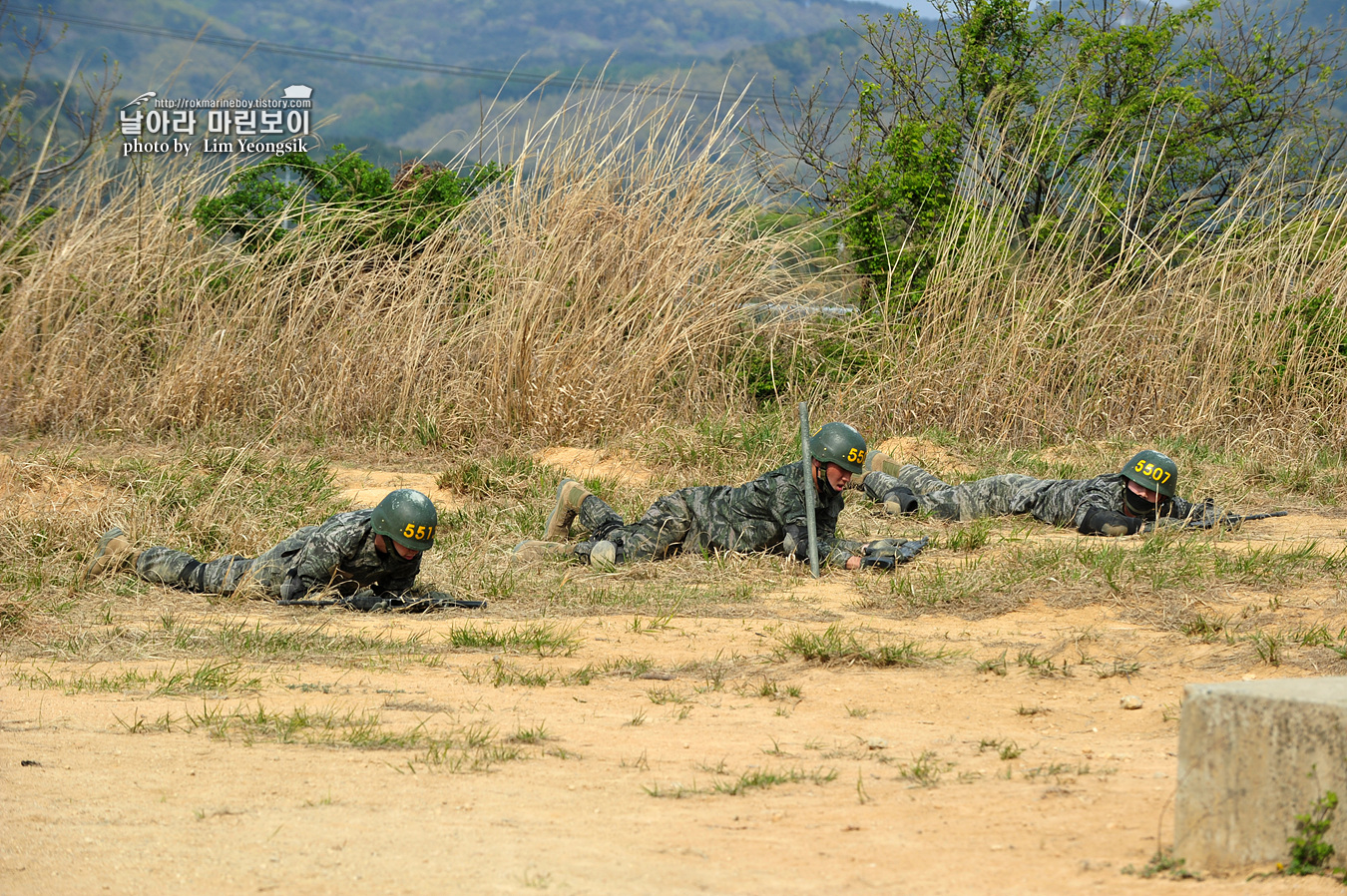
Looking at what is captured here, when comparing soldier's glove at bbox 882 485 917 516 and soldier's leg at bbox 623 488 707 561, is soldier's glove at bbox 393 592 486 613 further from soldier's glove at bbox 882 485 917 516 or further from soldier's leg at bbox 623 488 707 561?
soldier's glove at bbox 882 485 917 516

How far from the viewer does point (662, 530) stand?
6926 mm

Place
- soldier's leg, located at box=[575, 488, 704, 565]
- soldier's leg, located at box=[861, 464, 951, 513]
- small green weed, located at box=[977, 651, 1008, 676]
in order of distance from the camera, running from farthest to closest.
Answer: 1. soldier's leg, located at box=[861, 464, 951, 513]
2. soldier's leg, located at box=[575, 488, 704, 565]
3. small green weed, located at box=[977, 651, 1008, 676]

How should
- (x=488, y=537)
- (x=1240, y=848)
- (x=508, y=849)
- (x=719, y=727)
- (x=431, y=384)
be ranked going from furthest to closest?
(x=431, y=384) < (x=488, y=537) < (x=719, y=727) < (x=508, y=849) < (x=1240, y=848)

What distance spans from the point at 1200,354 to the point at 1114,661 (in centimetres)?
611

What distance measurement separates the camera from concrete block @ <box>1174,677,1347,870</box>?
263cm

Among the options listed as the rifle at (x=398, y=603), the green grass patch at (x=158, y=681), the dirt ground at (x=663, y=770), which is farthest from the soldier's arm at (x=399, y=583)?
the green grass patch at (x=158, y=681)

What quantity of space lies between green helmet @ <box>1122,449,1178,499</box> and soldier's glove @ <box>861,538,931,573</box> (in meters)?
1.36

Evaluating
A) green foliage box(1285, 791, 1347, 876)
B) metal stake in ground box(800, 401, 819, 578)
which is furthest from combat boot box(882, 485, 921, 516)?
green foliage box(1285, 791, 1347, 876)

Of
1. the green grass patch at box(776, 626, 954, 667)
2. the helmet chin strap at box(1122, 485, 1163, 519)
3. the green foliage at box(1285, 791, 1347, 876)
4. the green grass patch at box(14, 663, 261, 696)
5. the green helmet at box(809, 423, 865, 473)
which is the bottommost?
the green grass patch at box(14, 663, 261, 696)

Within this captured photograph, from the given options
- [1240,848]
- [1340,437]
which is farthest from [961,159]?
[1240,848]

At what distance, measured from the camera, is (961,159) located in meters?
12.1

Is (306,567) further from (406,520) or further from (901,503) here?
(901,503)

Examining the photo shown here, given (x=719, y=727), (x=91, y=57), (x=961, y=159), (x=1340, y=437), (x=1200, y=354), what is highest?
(x=91, y=57)

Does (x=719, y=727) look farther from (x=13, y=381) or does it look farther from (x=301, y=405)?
(x=13, y=381)
